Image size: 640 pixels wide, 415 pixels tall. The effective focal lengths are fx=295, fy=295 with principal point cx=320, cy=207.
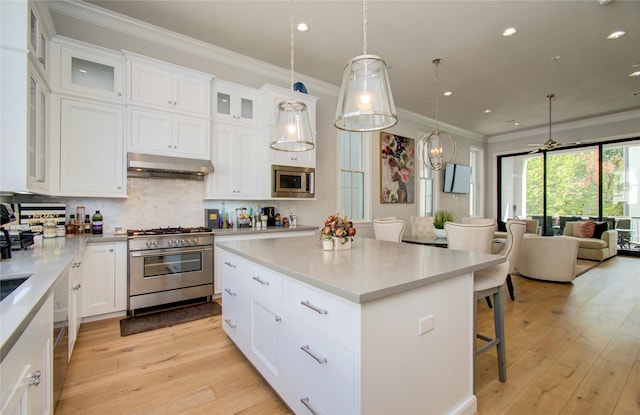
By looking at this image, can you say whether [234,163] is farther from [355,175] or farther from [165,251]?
[355,175]

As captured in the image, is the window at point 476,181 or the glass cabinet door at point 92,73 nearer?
the glass cabinet door at point 92,73

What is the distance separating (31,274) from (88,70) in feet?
8.07

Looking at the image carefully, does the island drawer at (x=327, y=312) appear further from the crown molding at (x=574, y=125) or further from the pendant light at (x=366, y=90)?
the crown molding at (x=574, y=125)

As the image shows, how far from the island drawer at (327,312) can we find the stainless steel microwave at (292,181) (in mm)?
2657

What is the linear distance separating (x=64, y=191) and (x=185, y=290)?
1514 mm

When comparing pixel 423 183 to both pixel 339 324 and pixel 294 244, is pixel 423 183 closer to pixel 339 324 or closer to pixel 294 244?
pixel 294 244

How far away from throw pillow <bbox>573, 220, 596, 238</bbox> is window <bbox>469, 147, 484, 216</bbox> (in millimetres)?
2361

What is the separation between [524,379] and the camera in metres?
2.05

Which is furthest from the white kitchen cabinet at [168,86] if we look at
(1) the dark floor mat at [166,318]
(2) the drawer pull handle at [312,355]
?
(2) the drawer pull handle at [312,355]

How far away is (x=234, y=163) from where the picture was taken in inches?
153

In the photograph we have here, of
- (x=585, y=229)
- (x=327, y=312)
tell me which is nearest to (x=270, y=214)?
(x=327, y=312)

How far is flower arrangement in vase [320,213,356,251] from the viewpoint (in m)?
2.15

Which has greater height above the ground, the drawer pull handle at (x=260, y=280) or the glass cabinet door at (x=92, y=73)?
the glass cabinet door at (x=92, y=73)

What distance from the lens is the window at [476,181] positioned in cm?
857
